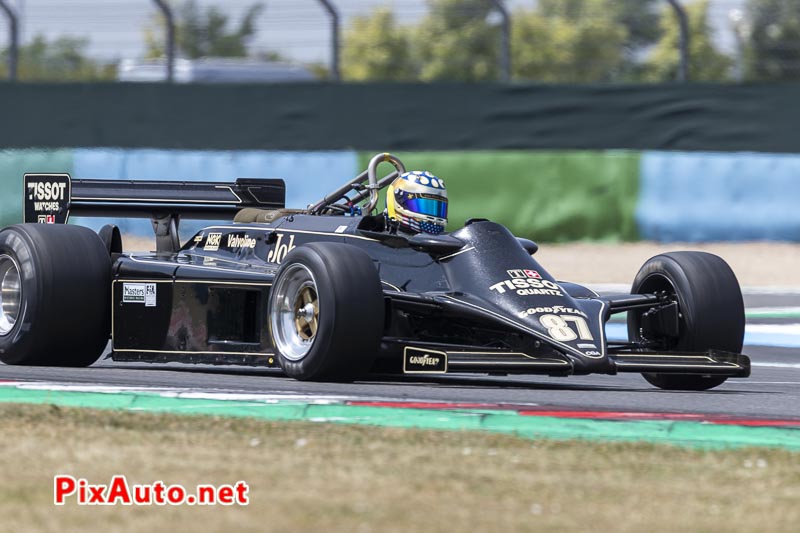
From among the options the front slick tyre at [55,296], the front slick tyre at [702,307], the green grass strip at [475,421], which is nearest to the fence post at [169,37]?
the front slick tyre at [55,296]

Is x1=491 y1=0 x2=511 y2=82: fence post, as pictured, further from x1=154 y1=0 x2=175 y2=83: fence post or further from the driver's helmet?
the driver's helmet

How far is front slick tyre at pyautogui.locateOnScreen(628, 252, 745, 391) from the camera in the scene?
27.9 ft

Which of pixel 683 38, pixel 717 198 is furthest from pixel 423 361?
pixel 683 38

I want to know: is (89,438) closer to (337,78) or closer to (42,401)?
(42,401)

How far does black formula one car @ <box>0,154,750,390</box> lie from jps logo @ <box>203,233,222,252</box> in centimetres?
1

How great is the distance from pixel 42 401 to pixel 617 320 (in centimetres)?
664

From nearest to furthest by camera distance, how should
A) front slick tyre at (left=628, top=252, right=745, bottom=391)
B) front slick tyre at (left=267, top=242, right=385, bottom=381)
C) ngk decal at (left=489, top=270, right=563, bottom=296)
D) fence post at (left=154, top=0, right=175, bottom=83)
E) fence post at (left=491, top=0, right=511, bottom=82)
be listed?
1. front slick tyre at (left=267, top=242, right=385, bottom=381)
2. ngk decal at (left=489, top=270, right=563, bottom=296)
3. front slick tyre at (left=628, top=252, right=745, bottom=391)
4. fence post at (left=491, top=0, right=511, bottom=82)
5. fence post at (left=154, top=0, right=175, bottom=83)

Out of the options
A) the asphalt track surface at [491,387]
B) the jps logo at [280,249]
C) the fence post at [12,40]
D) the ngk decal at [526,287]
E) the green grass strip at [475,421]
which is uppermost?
the fence post at [12,40]

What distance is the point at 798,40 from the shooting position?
64.3ft

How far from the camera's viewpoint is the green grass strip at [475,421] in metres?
6.29

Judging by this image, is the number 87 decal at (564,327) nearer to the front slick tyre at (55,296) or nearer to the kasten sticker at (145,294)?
Result: the kasten sticker at (145,294)

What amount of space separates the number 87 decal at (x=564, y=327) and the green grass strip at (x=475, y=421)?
1.00 metres

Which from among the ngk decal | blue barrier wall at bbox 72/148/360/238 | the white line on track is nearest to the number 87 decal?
the ngk decal

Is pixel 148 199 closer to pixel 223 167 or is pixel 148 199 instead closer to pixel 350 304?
pixel 350 304
